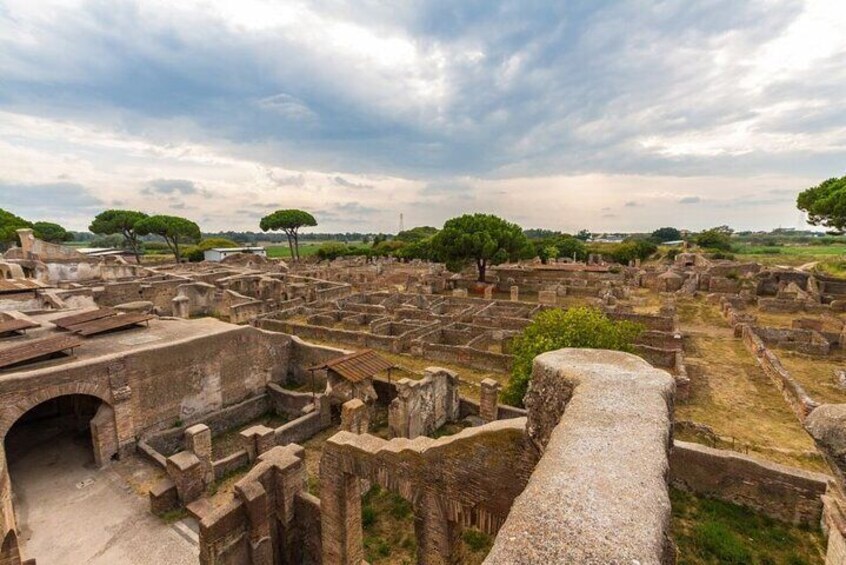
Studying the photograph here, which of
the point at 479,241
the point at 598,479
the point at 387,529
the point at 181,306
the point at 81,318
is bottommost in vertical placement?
the point at 387,529

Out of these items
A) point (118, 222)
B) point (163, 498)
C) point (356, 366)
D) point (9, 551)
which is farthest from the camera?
point (118, 222)

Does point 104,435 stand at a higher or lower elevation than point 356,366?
lower

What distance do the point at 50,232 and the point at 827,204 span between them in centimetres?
10296

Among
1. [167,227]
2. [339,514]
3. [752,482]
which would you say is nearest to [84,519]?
[339,514]

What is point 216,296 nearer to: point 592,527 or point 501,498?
point 501,498

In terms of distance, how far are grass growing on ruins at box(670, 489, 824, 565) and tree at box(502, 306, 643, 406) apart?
4.62m

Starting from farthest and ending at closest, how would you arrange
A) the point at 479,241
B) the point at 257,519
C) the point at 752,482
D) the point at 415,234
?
the point at 415,234, the point at 479,241, the point at 752,482, the point at 257,519

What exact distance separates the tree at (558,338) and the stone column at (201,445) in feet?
29.3

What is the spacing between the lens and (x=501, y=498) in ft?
17.5

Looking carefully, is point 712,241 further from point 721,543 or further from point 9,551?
point 9,551

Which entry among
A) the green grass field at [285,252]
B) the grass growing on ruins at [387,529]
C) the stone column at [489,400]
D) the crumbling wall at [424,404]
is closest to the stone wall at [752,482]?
the stone column at [489,400]

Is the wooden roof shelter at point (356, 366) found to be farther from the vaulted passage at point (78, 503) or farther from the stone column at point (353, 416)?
the vaulted passage at point (78, 503)

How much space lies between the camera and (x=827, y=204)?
103 ft

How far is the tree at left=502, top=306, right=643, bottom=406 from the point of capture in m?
12.4
